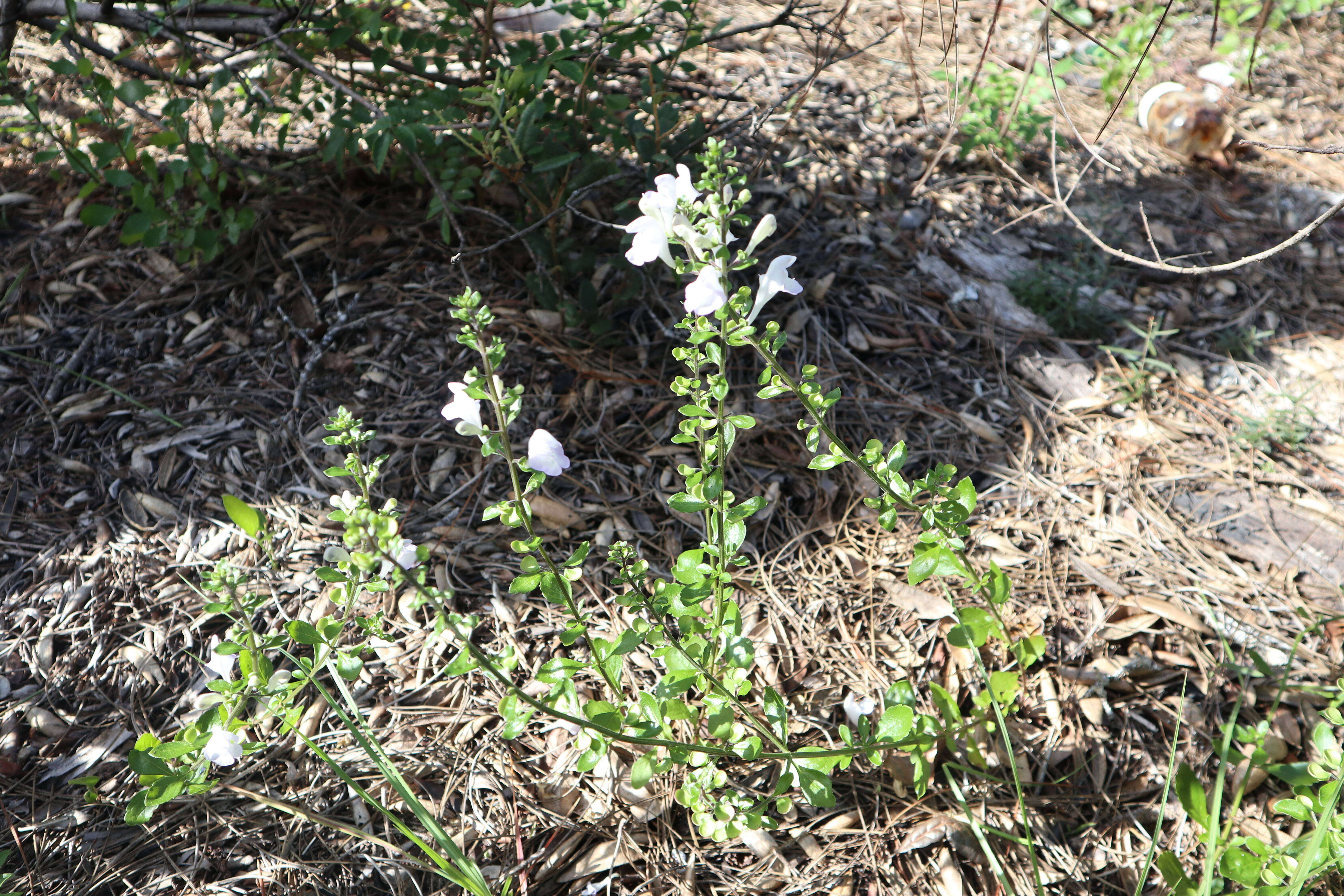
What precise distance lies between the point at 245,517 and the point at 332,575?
312 mm

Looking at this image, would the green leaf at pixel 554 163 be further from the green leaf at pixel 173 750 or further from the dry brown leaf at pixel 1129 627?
the dry brown leaf at pixel 1129 627

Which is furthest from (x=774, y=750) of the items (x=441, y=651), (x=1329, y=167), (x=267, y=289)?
(x=1329, y=167)

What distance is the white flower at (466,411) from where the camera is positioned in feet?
4.82

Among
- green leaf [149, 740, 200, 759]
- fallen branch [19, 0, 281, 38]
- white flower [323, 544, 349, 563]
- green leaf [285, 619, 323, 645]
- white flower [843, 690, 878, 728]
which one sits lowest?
white flower [843, 690, 878, 728]

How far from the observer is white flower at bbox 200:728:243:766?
1530 millimetres

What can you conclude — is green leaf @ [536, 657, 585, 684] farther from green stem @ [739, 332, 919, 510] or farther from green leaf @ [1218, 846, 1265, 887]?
green leaf @ [1218, 846, 1265, 887]

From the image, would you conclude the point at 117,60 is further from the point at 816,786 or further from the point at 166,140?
the point at 816,786

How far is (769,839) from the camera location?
6.03 feet

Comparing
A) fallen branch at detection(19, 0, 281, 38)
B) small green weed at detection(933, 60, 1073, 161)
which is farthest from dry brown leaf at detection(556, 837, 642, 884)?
small green weed at detection(933, 60, 1073, 161)

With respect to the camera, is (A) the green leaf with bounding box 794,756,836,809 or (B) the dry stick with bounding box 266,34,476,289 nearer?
(A) the green leaf with bounding box 794,756,836,809

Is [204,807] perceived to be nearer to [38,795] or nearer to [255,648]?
[38,795]

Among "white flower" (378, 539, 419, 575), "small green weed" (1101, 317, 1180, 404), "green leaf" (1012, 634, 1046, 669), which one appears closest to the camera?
"white flower" (378, 539, 419, 575)

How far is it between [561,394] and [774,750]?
1.32 meters

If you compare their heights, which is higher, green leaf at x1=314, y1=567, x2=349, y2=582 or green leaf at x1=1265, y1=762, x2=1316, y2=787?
green leaf at x1=314, y1=567, x2=349, y2=582
